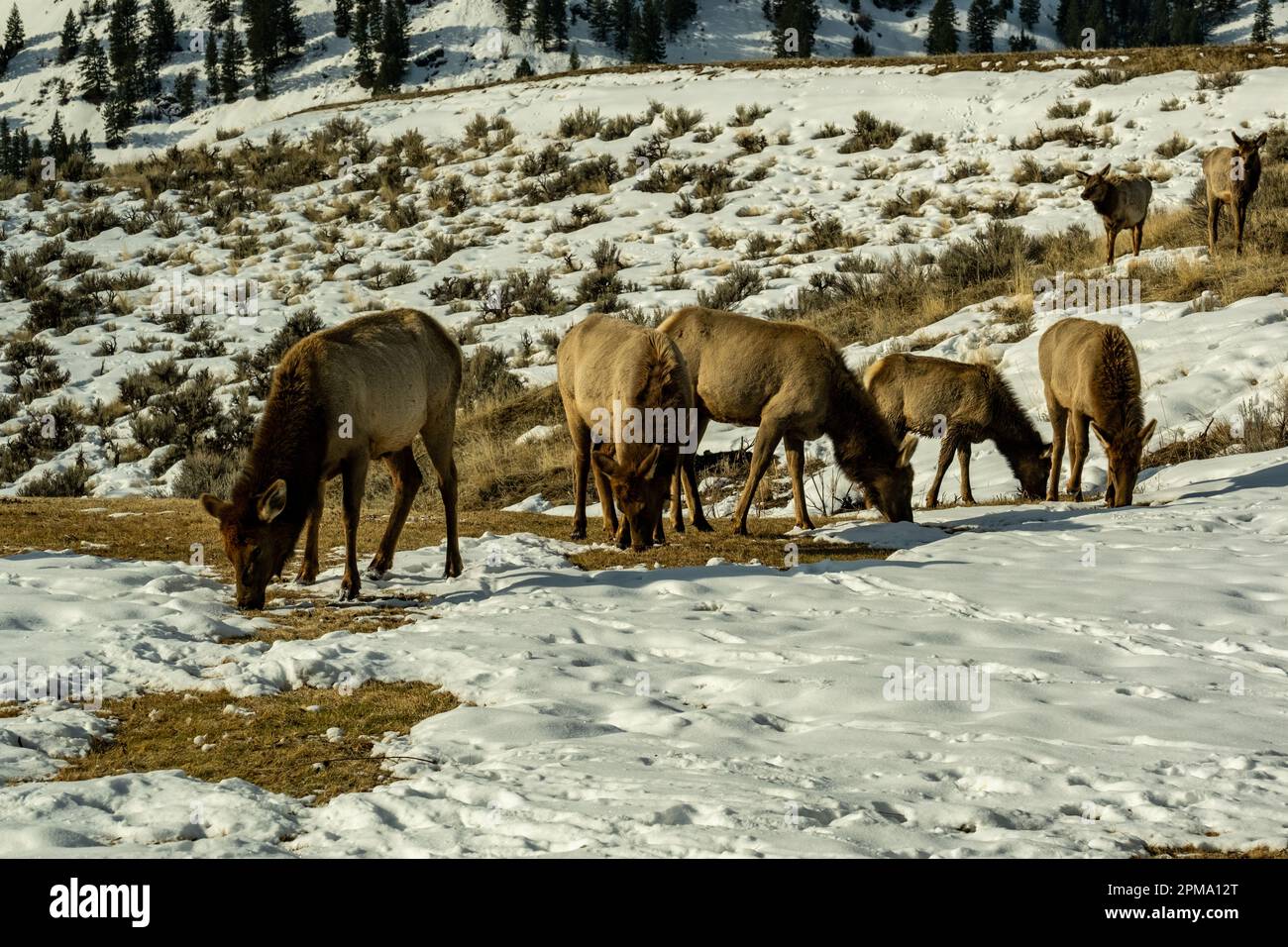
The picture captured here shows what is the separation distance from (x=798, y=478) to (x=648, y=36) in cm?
8421

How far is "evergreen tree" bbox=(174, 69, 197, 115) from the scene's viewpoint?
276ft

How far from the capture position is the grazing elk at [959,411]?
15.3 meters

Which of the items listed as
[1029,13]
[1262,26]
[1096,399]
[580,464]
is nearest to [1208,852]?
[580,464]

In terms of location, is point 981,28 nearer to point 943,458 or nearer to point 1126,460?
point 943,458

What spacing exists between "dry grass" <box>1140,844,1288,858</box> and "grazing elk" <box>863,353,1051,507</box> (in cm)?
1093

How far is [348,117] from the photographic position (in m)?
41.0

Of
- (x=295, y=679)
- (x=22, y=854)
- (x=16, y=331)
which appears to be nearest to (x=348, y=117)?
(x=16, y=331)

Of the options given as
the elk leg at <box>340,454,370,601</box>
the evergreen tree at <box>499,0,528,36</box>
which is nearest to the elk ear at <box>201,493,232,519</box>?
the elk leg at <box>340,454,370,601</box>

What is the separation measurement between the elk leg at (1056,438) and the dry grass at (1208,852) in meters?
10.7

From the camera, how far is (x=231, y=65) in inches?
3378

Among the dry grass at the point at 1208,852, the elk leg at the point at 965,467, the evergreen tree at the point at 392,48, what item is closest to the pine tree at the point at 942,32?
the evergreen tree at the point at 392,48

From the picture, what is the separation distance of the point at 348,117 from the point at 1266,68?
91.5 feet

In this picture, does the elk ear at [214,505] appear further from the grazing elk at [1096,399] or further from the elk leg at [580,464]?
the grazing elk at [1096,399]
